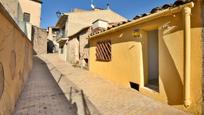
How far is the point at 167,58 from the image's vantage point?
16.3 ft

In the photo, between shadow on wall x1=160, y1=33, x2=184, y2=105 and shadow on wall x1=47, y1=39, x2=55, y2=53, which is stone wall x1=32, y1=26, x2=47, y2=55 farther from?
shadow on wall x1=160, y1=33, x2=184, y2=105

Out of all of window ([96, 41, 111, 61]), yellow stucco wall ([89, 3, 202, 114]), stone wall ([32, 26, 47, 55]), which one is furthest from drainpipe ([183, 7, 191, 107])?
stone wall ([32, 26, 47, 55])

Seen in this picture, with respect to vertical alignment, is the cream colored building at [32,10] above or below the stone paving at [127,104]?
above

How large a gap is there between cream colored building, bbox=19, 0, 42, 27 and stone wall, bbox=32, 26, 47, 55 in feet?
14.0

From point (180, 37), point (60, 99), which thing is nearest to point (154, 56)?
point (180, 37)

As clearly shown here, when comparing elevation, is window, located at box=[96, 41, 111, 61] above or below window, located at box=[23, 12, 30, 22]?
below

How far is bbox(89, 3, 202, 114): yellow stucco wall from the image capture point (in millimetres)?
4090

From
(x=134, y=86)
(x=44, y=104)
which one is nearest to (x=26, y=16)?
(x=134, y=86)

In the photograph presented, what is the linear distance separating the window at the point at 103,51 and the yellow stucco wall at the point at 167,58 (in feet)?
3.55

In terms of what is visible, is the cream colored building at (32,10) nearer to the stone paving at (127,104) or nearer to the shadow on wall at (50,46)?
the shadow on wall at (50,46)

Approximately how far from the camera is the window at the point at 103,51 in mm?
9031

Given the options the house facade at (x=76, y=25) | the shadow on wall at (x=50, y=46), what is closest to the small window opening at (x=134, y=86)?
the house facade at (x=76, y=25)

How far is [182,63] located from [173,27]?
1.18 metres

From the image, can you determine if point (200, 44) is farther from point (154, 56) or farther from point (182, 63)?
point (154, 56)
